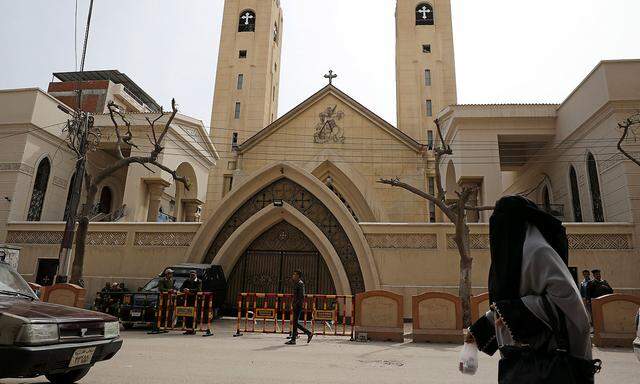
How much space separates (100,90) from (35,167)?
2248 cm

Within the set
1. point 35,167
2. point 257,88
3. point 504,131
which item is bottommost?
point 35,167

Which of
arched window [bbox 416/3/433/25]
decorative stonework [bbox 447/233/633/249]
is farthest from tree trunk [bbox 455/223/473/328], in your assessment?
arched window [bbox 416/3/433/25]

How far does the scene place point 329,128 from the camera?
2547cm

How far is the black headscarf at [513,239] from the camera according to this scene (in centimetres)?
242

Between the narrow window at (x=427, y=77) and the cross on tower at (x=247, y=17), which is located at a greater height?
the cross on tower at (x=247, y=17)

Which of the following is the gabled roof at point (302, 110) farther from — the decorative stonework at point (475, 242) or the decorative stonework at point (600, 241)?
the decorative stonework at point (600, 241)

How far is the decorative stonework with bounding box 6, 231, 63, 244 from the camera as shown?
18.8 metres

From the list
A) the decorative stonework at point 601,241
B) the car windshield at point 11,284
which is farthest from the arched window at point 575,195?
the car windshield at point 11,284

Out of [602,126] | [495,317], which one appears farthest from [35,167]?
[602,126]

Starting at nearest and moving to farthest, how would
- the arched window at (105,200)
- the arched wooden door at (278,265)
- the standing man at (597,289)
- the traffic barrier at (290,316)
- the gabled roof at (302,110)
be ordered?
the traffic barrier at (290,316), the standing man at (597,289), the arched wooden door at (278,265), the gabled roof at (302,110), the arched window at (105,200)

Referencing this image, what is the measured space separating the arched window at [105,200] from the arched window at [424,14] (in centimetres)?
2936

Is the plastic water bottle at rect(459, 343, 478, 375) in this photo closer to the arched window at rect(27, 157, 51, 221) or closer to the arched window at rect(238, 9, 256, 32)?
the arched window at rect(27, 157, 51, 221)

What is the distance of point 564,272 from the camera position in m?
2.27

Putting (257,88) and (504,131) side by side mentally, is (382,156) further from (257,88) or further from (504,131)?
(257,88)
